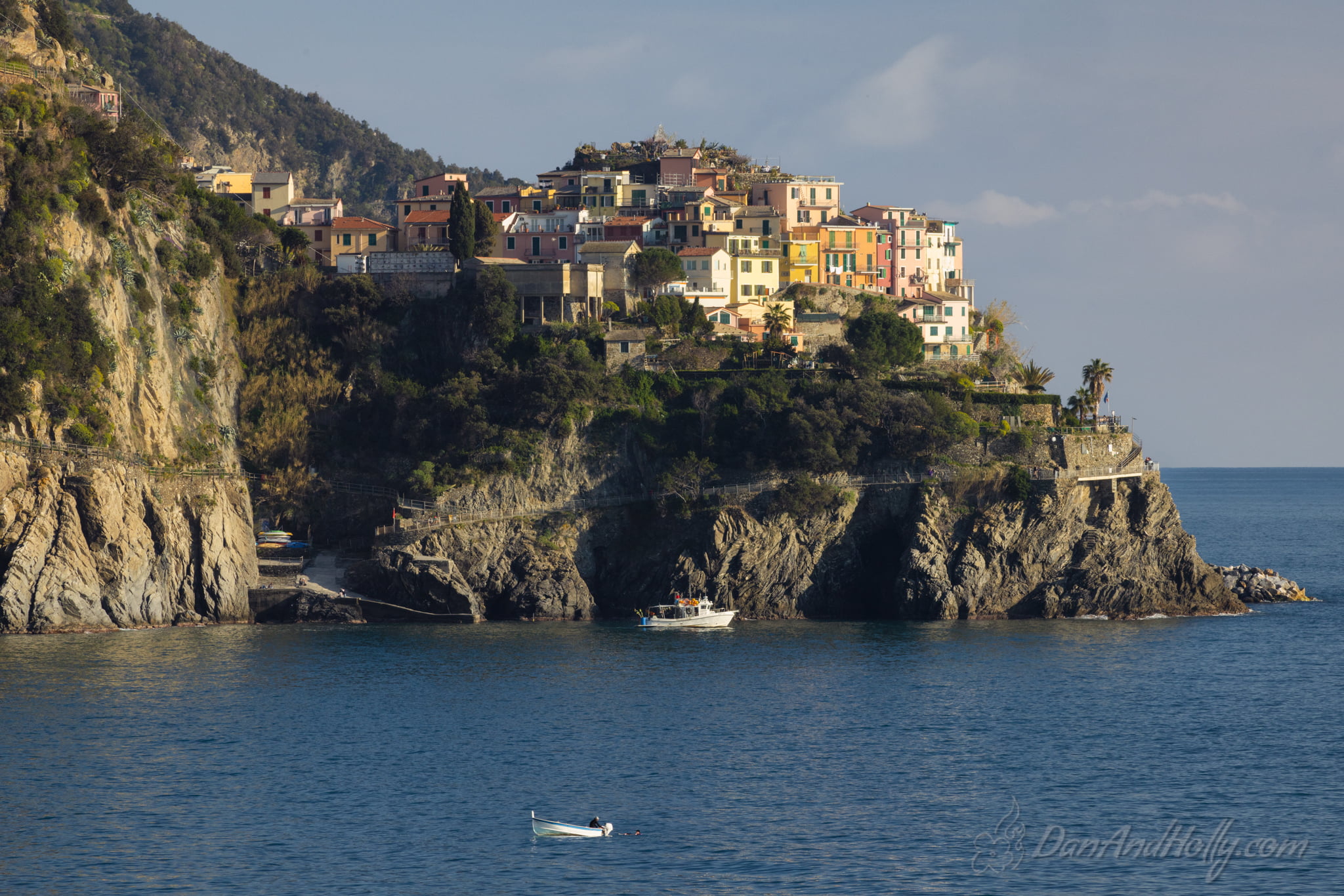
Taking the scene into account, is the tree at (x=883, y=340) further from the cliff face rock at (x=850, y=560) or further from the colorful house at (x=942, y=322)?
the cliff face rock at (x=850, y=560)

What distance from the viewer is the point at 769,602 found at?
87.4 meters

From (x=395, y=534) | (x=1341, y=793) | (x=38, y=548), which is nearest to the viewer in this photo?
(x=1341, y=793)

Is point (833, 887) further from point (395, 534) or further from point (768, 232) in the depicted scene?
point (768, 232)

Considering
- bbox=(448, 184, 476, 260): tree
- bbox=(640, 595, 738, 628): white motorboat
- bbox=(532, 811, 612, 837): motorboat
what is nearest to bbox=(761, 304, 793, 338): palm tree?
bbox=(448, 184, 476, 260): tree

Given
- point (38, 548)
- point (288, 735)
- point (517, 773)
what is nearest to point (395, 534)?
point (38, 548)

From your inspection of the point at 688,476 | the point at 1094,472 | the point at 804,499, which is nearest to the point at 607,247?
the point at 688,476

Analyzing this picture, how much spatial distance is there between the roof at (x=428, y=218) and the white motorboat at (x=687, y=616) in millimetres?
41326

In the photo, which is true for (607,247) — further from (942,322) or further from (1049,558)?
(1049,558)

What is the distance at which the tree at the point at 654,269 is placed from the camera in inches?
4067

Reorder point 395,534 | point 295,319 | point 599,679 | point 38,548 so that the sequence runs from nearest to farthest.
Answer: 1. point 599,679
2. point 38,548
3. point 395,534
4. point 295,319

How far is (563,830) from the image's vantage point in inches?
1783

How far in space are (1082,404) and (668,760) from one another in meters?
50.8

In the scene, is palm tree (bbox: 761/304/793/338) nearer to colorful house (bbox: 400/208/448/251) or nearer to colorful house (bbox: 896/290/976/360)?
colorful house (bbox: 896/290/976/360)

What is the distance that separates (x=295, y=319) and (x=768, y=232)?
34535 mm
